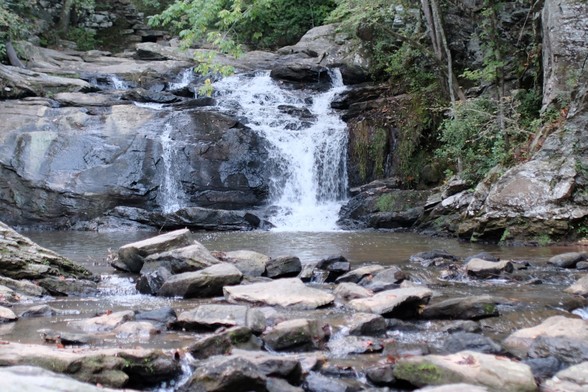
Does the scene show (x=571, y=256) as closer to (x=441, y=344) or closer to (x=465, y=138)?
(x=441, y=344)

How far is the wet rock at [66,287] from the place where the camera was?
8.05m

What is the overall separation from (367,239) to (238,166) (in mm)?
5900

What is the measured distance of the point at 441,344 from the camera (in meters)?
5.71

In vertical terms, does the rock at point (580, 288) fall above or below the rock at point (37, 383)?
below

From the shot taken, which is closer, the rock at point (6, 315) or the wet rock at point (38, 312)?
the rock at point (6, 315)

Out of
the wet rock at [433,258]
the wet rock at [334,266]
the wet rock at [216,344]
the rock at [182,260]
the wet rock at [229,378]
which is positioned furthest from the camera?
the wet rock at [433,258]

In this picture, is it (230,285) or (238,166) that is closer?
(230,285)

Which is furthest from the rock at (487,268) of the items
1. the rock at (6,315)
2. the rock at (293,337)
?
the rock at (6,315)

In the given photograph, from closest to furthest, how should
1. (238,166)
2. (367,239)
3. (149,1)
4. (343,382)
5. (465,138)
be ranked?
(343,382), (367,239), (465,138), (238,166), (149,1)

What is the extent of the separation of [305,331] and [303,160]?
42.0 feet

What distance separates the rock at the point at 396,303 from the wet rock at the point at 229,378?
7.35 ft

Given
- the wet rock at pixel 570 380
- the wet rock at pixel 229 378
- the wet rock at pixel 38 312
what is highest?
the wet rock at pixel 229 378

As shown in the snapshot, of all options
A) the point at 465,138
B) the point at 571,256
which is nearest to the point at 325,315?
the point at 571,256

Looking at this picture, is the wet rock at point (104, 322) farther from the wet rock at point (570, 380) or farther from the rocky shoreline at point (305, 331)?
the wet rock at point (570, 380)
